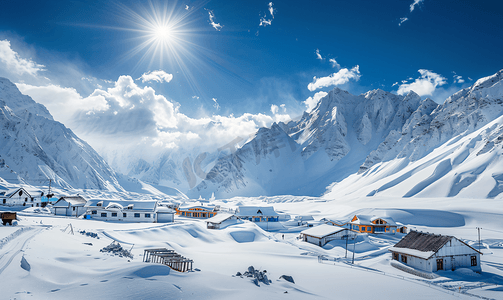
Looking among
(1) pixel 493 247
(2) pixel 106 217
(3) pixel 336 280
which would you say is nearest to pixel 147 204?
(2) pixel 106 217

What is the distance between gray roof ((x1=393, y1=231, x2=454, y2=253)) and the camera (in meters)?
34.0

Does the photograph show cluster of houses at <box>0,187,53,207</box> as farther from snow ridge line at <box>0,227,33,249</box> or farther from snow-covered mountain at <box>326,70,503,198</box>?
snow-covered mountain at <box>326,70,503,198</box>

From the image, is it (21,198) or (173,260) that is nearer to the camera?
(173,260)

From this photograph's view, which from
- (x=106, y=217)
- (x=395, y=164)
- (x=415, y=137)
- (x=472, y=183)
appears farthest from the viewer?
(x=415, y=137)

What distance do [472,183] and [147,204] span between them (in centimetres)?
10739

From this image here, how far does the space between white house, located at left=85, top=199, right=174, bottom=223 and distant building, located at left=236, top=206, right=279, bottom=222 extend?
21.9 metres

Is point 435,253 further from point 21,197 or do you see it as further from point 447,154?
point 447,154

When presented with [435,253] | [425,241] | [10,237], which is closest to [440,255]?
[435,253]

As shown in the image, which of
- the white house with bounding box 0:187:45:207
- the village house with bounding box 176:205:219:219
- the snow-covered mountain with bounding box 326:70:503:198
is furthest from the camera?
the snow-covered mountain with bounding box 326:70:503:198

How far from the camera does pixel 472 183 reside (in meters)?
97.9

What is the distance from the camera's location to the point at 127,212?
6400 centimetres

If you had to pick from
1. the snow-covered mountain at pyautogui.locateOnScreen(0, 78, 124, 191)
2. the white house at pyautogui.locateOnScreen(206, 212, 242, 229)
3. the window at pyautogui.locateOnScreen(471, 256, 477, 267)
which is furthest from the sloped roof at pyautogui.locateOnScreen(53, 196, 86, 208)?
the snow-covered mountain at pyautogui.locateOnScreen(0, 78, 124, 191)

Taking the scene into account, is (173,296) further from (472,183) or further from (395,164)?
(395,164)

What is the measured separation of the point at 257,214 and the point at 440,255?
2007 inches
